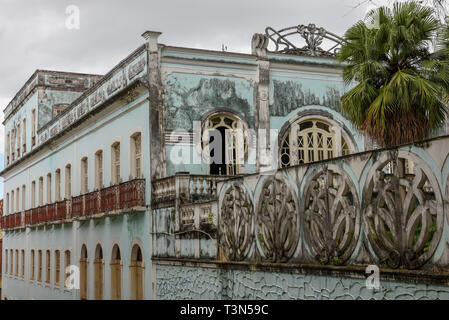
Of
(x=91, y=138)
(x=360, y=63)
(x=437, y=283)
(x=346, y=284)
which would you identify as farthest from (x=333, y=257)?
(x=91, y=138)

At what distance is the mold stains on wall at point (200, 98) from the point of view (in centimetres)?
1625

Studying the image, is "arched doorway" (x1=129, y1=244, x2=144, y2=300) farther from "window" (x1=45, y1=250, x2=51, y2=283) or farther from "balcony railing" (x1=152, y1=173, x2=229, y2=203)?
"window" (x1=45, y1=250, x2=51, y2=283)

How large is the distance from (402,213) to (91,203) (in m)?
13.8

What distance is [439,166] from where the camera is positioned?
6.80 meters

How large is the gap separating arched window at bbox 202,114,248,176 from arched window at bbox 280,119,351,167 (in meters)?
1.33

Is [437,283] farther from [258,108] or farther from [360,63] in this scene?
[258,108]

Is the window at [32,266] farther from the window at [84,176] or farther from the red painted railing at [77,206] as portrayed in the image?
the red painted railing at [77,206]

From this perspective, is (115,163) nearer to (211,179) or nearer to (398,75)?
(211,179)

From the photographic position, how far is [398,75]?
11.8 meters

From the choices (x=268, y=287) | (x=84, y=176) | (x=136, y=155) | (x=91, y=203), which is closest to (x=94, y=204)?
(x=91, y=203)

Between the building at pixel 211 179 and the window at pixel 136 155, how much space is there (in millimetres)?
28

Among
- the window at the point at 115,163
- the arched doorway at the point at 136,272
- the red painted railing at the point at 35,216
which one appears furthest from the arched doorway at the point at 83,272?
the red painted railing at the point at 35,216
